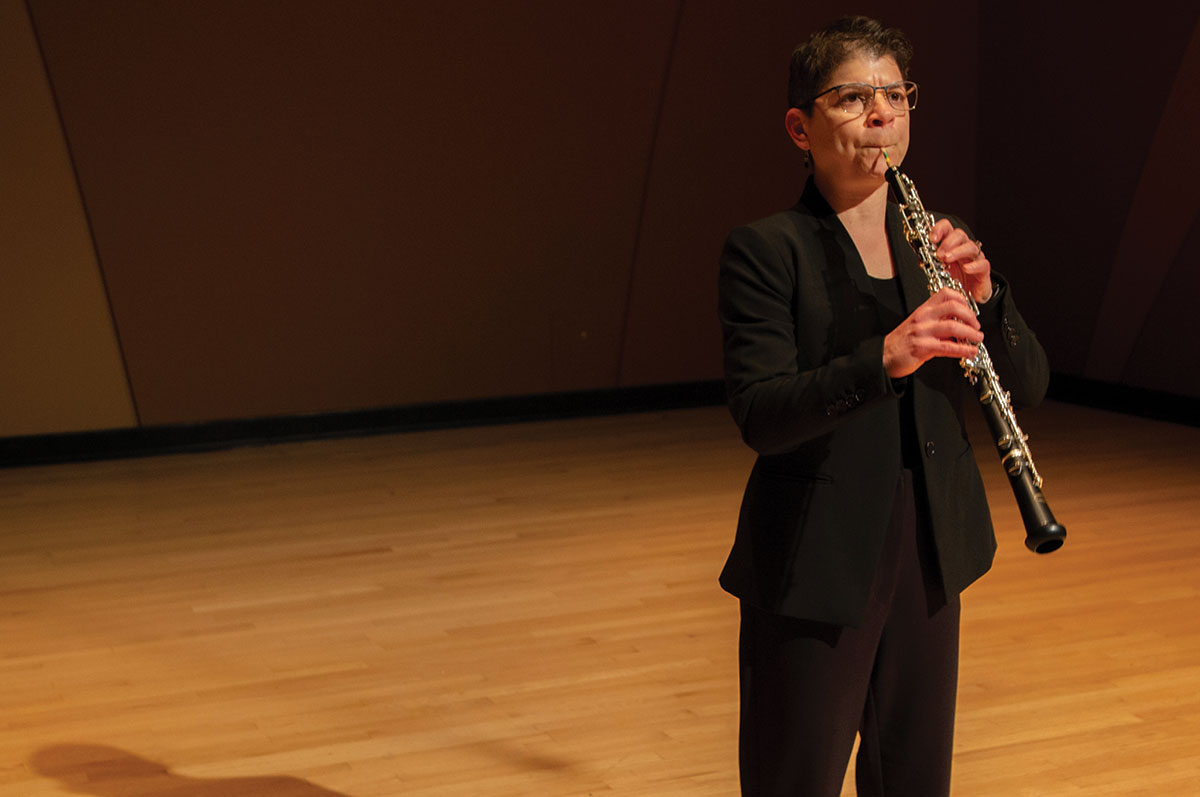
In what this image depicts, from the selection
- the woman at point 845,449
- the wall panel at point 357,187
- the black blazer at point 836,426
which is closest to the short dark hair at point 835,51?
the woman at point 845,449

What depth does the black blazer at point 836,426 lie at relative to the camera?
1380mm

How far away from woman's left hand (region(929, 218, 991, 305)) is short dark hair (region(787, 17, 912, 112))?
0.57 ft

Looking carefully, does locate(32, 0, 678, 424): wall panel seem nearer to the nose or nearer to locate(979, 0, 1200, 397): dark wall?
locate(979, 0, 1200, 397): dark wall

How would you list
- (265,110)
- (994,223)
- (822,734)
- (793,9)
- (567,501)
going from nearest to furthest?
(822,734), (567,501), (265,110), (793,9), (994,223)

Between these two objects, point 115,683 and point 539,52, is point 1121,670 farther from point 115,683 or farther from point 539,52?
point 539,52

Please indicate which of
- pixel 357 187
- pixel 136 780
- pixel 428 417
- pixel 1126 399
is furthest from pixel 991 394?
pixel 1126 399

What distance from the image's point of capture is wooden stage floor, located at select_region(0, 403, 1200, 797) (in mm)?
2496

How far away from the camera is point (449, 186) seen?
6.09 meters

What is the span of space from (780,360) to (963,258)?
20cm

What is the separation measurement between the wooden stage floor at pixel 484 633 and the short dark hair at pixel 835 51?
4.55 ft

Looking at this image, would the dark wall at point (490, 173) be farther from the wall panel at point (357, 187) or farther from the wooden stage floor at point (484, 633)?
the wooden stage floor at point (484, 633)

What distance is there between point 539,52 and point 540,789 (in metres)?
4.31

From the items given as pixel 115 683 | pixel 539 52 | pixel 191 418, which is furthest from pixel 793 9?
pixel 115 683

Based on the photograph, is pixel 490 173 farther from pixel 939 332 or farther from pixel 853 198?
pixel 939 332
